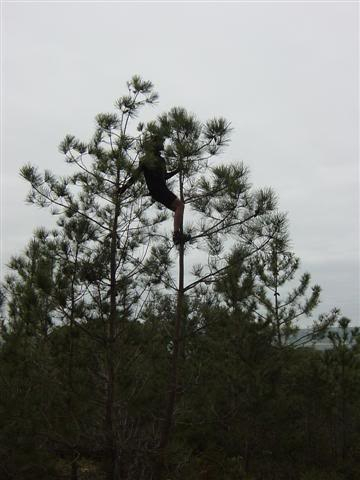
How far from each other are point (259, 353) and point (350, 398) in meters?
3.26

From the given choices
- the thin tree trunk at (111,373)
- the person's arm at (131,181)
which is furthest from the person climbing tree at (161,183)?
the thin tree trunk at (111,373)

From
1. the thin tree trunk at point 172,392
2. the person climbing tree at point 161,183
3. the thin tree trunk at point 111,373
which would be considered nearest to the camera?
the thin tree trunk at point 111,373

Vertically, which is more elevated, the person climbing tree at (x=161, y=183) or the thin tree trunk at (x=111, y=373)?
the person climbing tree at (x=161, y=183)

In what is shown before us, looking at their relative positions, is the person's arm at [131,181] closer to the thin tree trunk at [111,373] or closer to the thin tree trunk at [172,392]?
the thin tree trunk at [111,373]

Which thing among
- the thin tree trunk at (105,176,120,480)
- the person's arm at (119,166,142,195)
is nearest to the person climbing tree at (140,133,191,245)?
the person's arm at (119,166,142,195)

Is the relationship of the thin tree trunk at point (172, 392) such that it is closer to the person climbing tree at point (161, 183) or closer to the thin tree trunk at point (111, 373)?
the person climbing tree at point (161, 183)

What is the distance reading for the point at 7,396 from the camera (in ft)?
18.0

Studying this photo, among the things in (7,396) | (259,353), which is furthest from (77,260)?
(259,353)

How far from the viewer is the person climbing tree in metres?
5.55

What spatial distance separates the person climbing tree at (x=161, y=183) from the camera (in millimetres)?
5551

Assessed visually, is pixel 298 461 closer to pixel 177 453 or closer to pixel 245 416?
pixel 245 416

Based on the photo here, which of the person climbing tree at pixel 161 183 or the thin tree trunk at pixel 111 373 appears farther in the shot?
the person climbing tree at pixel 161 183

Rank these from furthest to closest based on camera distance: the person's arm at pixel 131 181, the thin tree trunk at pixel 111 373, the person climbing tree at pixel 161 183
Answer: the person climbing tree at pixel 161 183 → the person's arm at pixel 131 181 → the thin tree trunk at pixel 111 373

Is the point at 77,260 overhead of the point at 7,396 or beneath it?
overhead
